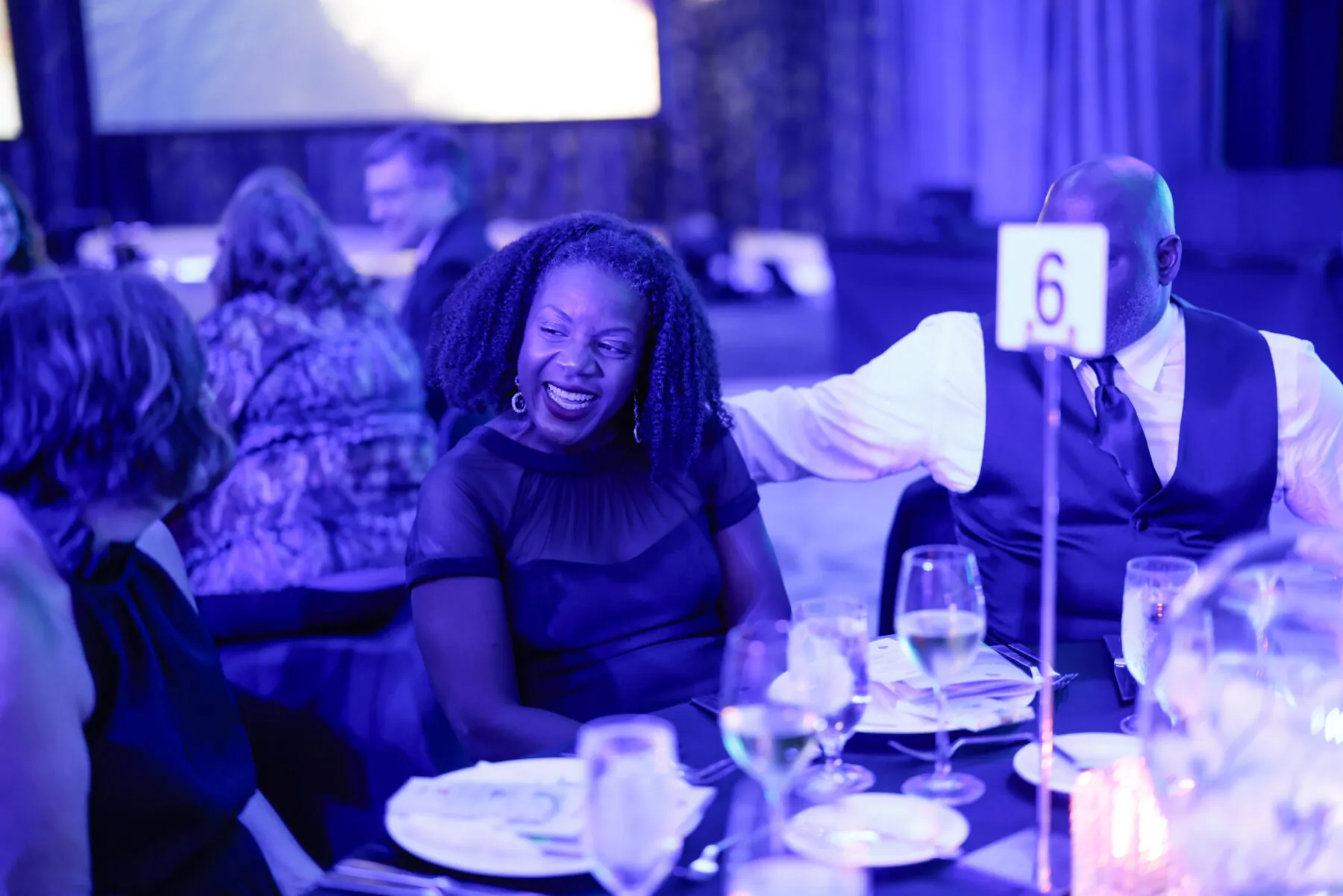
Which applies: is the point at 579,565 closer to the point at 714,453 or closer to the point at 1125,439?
the point at 714,453

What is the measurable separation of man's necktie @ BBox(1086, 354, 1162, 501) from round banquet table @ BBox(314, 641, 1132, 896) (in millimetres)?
475

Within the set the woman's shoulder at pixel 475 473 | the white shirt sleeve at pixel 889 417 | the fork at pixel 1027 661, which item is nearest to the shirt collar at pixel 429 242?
the white shirt sleeve at pixel 889 417

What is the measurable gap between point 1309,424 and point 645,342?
38.6 inches

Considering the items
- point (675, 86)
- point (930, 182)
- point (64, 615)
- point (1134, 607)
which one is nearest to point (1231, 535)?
point (1134, 607)

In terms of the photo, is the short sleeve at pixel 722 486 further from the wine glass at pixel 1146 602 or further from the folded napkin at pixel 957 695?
the wine glass at pixel 1146 602

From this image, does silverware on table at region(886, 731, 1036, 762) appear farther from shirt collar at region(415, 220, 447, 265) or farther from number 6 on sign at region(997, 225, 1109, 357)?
shirt collar at region(415, 220, 447, 265)

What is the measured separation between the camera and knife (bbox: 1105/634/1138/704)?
57.3 inches

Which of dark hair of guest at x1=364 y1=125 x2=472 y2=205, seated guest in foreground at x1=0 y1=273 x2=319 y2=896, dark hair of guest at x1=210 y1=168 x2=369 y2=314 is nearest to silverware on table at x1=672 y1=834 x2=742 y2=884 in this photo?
seated guest in foreground at x1=0 y1=273 x2=319 y2=896

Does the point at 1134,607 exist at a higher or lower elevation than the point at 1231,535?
higher

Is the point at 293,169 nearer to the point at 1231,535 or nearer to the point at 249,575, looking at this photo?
the point at 249,575

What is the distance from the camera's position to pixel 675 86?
36.7ft

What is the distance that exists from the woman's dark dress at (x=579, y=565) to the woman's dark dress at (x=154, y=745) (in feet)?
1.00

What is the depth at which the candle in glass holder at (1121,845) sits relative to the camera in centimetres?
101

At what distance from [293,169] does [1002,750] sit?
30.1 feet
